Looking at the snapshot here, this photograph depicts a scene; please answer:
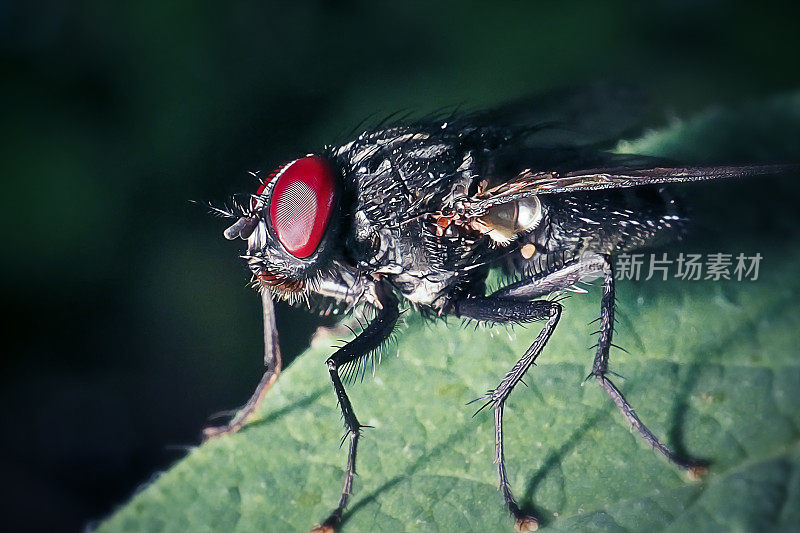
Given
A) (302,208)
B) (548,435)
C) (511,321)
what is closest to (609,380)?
(548,435)

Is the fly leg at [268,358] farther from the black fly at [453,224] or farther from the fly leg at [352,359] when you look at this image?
the fly leg at [352,359]

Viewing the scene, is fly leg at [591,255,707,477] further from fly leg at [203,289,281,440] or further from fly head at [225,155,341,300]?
fly leg at [203,289,281,440]

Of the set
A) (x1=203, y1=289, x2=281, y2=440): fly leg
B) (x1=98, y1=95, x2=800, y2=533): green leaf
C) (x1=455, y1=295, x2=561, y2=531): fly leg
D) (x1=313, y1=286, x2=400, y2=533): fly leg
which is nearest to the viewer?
(x1=98, y1=95, x2=800, y2=533): green leaf

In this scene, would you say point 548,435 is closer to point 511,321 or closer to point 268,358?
point 511,321

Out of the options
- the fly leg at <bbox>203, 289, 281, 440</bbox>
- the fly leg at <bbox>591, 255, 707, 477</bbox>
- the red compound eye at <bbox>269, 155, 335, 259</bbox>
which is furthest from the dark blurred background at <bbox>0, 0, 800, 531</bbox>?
the fly leg at <bbox>591, 255, 707, 477</bbox>

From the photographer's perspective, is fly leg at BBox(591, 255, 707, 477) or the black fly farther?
the black fly

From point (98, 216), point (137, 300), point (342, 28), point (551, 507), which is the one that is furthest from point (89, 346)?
point (551, 507)
